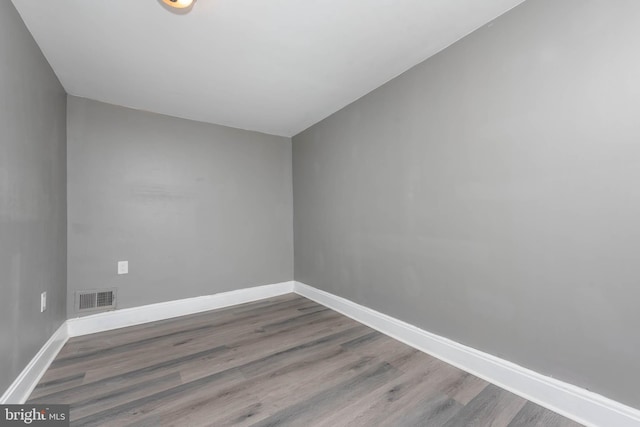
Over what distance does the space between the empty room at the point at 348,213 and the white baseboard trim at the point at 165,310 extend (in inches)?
0.6

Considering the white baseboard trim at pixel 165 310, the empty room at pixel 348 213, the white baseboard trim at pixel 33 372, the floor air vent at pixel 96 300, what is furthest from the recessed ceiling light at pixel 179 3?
the white baseboard trim at pixel 165 310

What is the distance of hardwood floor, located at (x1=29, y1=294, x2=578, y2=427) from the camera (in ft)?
4.42

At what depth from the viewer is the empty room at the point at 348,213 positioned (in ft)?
4.23

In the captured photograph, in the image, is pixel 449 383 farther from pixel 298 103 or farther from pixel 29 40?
pixel 29 40

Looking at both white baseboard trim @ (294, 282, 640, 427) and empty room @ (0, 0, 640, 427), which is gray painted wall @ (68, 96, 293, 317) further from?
white baseboard trim @ (294, 282, 640, 427)

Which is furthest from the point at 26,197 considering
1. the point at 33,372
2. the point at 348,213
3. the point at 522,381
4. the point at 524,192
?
the point at 522,381

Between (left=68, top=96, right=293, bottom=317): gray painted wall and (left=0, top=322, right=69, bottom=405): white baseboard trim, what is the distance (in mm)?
388

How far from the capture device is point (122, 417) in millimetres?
1354

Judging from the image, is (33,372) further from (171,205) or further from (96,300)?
→ (171,205)

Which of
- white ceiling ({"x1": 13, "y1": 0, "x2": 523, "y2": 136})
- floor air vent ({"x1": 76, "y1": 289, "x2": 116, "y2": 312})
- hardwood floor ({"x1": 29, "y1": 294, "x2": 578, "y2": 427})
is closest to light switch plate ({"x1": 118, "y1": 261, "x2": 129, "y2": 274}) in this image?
floor air vent ({"x1": 76, "y1": 289, "x2": 116, "y2": 312})

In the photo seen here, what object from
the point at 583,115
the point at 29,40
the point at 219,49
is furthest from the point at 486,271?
the point at 29,40

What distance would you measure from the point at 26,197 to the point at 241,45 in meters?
1.63

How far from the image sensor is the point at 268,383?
1629 millimetres

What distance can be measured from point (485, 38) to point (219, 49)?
1756 millimetres
